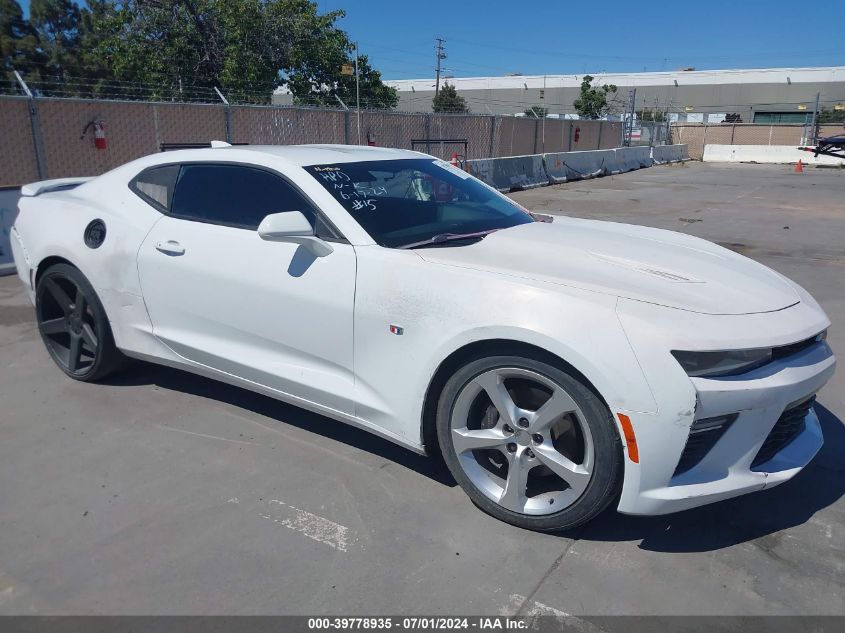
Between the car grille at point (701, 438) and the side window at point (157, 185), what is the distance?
3018 mm

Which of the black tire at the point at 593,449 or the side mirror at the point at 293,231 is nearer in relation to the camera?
the black tire at the point at 593,449

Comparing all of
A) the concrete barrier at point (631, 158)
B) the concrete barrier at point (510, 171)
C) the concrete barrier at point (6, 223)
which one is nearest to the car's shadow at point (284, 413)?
the concrete barrier at point (6, 223)

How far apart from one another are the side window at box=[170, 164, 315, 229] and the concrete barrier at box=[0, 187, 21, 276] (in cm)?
485

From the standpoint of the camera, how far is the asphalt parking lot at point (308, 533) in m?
2.46

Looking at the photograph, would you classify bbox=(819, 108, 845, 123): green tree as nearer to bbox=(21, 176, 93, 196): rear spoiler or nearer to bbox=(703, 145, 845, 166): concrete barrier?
bbox=(703, 145, 845, 166): concrete barrier

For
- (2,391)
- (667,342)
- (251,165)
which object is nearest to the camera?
(667,342)

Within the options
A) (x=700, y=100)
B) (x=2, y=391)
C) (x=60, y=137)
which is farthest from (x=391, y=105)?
(x=700, y=100)

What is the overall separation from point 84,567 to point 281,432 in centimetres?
128

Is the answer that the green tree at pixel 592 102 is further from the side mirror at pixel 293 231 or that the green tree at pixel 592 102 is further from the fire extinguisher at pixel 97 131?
the side mirror at pixel 293 231

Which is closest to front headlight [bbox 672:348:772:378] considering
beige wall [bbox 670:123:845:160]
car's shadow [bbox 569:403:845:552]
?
car's shadow [bbox 569:403:845:552]

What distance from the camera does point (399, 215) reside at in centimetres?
343

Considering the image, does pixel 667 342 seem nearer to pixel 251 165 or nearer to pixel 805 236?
pixel 251 165

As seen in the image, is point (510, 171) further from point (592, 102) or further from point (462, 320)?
point (592, 102)

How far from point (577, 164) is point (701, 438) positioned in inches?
839
